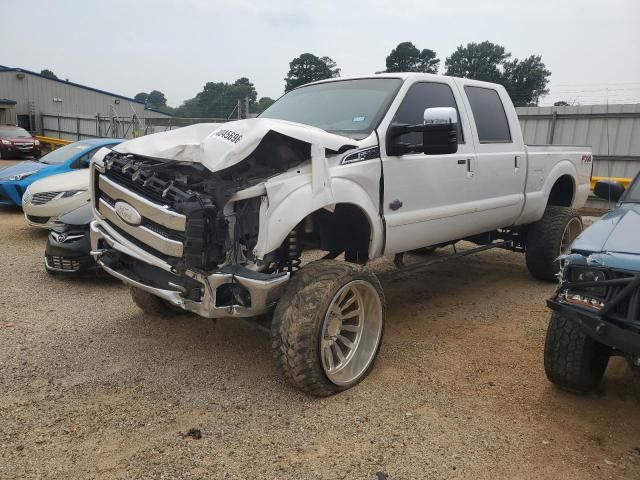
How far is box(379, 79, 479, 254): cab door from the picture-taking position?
403cm

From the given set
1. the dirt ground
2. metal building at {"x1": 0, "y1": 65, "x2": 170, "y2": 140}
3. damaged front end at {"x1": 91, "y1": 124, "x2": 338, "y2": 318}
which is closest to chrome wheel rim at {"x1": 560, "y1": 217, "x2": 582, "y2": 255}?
the dirt ground

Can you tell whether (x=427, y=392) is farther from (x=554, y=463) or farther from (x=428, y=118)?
(x=428, y=118)

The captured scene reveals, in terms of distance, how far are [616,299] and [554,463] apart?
92 centimetres

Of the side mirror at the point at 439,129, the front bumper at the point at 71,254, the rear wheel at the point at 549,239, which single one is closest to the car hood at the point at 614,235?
the side mirror at the point at 439,129

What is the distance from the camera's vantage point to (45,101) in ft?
113

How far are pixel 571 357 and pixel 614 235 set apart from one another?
0.80m

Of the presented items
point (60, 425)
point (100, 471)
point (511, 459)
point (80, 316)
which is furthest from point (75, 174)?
point (511, 459)

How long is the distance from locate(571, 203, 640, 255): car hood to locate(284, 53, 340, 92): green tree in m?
33.9

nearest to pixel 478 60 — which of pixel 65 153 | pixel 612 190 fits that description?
pixel 65 153

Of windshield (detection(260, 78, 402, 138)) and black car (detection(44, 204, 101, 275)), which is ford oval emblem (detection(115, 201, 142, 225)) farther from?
black car (detection(44, 204, 101, 275))

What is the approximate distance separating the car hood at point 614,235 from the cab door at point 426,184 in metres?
1.29

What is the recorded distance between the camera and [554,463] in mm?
2834

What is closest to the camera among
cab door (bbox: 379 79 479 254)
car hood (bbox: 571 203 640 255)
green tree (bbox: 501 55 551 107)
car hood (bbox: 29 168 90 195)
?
car hood (bbox: 571 203 640 255)

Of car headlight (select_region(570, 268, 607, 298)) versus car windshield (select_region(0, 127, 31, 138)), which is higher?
car windshield (select_region(0, 127, 31, 138))
